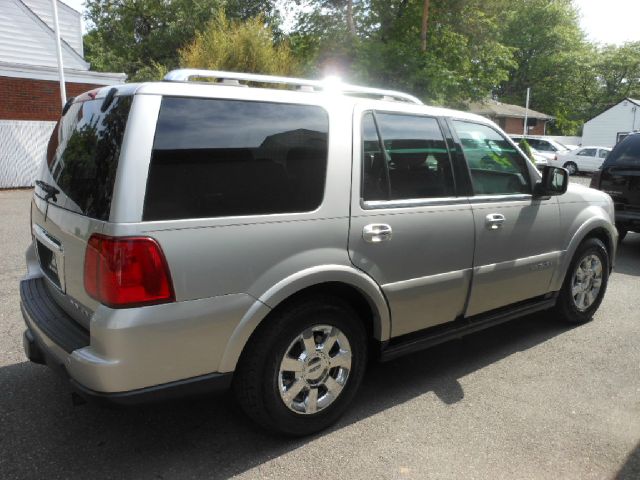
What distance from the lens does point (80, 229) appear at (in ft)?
8.00

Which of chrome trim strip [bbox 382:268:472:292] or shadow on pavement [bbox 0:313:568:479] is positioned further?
chrome trim strip [bbox 382:268:472:292]

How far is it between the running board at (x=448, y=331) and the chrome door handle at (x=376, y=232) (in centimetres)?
69

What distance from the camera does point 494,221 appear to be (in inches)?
144

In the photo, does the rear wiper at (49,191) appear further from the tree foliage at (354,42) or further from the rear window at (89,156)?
the tree foliage at (354,42)

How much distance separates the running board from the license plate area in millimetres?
1830

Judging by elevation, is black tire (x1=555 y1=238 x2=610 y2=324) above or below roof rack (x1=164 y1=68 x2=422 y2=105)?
below

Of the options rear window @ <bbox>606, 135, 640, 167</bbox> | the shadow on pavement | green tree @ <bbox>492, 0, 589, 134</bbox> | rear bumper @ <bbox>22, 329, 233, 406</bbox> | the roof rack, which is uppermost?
green tree @ <bbox>492, 0, 589, 134</bbox>

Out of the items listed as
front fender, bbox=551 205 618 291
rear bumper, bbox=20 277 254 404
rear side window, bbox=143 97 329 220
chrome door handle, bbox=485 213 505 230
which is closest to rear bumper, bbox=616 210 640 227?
front fender, bbox=551 205 618 291

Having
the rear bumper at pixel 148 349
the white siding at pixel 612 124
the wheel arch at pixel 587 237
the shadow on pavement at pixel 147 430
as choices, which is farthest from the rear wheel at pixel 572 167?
the rear bumper at pixel 148 349

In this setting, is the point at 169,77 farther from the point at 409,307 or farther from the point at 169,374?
the point at 409,307

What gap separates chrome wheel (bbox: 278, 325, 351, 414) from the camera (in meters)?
2.79

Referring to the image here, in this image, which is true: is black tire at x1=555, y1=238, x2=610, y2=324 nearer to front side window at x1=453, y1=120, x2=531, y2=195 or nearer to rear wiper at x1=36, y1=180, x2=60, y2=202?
front side window at x1=453, y1=120, x2=531, y2=195

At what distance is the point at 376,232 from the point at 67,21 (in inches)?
1031

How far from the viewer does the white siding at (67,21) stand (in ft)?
77.9
